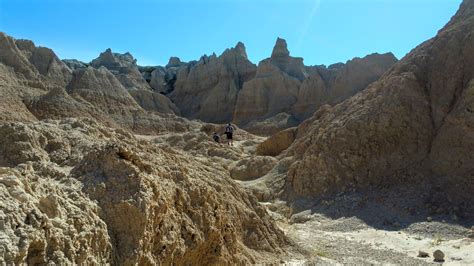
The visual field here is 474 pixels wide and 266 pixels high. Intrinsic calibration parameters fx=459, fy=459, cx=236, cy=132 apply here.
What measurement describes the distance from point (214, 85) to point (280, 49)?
9.27 m

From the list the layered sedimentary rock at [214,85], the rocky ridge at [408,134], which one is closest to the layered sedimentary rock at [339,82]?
the layered sedimentary rock at [214,85]

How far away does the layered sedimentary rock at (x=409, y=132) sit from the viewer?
580 inches

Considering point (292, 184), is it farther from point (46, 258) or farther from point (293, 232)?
point (46, 258)

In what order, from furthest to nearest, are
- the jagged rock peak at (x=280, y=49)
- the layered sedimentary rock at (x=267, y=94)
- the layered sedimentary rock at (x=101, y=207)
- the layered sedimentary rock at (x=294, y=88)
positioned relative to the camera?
the jagged rock peak at (x=280, y=49), the layered sedimentary rock at (x=267, y=94), the layered sedimentary rock at (x=294, y=88), the layered sedimentary rock at (x=101, y=207)

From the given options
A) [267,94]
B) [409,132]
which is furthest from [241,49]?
[409,132]

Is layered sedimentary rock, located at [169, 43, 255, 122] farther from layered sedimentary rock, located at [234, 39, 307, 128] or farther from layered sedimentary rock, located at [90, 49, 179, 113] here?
layered sedimentary rock, located at [90, 49, 179, 113]

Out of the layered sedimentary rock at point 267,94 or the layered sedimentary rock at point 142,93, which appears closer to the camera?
the layered sedimentary rock at point 267,94

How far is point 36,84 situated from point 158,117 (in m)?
11.1

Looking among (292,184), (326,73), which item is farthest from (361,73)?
(292,184)

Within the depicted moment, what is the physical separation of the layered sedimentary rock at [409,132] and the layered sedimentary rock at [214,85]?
3393cm

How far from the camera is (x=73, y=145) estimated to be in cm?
661

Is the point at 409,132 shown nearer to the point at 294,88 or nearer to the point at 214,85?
the point at 294,88

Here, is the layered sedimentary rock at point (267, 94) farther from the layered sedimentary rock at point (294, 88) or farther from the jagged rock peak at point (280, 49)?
the jagged rock peak at point (280, 49)

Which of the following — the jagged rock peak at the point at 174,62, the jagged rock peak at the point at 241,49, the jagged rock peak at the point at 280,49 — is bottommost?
the jagged rock peak at the point at 280,49
